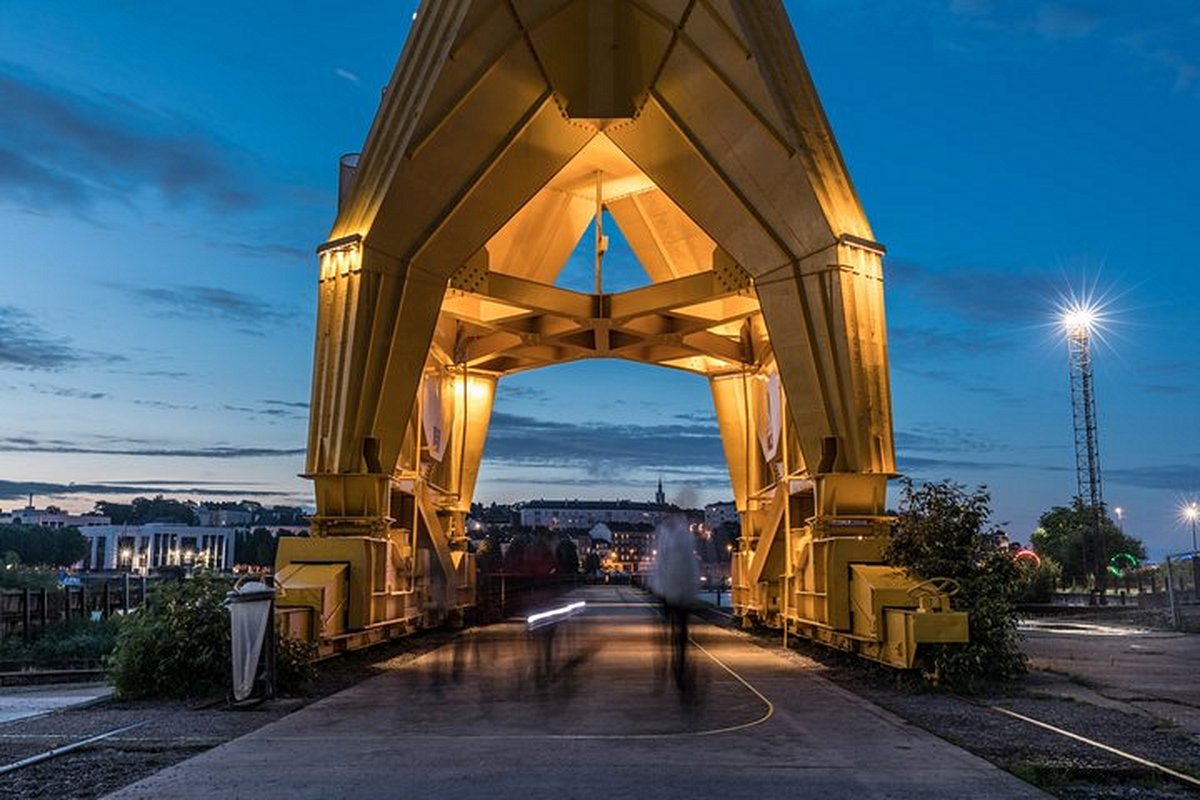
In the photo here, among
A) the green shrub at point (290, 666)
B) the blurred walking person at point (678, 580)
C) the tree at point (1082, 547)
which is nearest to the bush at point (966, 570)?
the blurred walking person at point (678, 580)

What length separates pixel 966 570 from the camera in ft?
51.8

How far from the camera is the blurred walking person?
14.3 m

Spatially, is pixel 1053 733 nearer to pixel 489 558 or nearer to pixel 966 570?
pixel 966 570

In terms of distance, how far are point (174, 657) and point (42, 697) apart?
6648 mm

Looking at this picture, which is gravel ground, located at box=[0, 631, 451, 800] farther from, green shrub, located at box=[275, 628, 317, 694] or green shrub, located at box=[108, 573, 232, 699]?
green shrub, located at box=[108, 573, 232, 699]

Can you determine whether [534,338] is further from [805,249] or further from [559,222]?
[805,249]

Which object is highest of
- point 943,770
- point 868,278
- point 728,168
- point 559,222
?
point 559,222

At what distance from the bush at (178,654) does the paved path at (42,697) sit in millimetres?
793

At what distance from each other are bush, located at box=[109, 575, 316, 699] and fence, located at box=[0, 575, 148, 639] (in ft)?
59.4

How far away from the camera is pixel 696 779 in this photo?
307 inches

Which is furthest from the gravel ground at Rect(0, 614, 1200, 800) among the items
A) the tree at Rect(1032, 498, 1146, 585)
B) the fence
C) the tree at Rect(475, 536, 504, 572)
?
the tree at Rect(1032, 498, 1146, 585)

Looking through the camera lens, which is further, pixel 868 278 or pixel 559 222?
pixel 559 222

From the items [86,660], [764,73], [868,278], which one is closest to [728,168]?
[764,73]

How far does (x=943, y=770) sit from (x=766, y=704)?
14.5 ft
